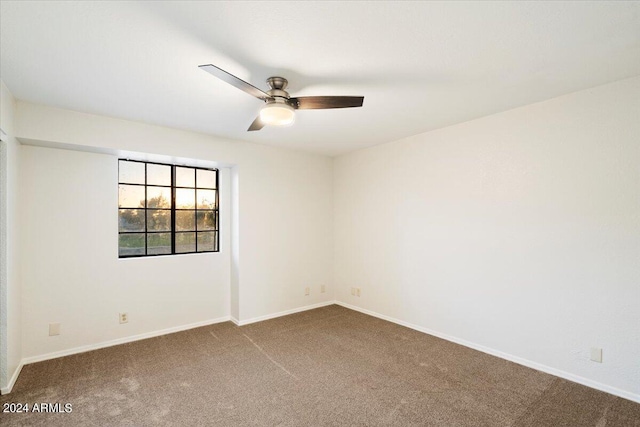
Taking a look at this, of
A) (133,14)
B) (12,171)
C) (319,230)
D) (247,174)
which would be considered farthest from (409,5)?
(319,230)

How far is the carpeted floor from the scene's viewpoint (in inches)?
84.0

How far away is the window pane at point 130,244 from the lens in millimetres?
3539

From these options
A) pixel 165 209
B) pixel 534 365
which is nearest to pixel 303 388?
pixel 534 365

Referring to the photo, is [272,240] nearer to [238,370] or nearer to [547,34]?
[238,370]

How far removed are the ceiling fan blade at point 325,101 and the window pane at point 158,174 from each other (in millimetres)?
2435

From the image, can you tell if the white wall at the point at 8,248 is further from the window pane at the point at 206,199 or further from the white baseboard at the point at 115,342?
the window pane at the point at 206,199

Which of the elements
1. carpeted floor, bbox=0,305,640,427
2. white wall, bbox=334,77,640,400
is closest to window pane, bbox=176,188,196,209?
carpeted floor, bbox=0,305,640,427

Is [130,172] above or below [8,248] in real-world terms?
above

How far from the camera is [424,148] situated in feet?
12.4

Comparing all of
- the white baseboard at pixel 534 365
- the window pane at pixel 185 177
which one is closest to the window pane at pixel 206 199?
the window pane at pixel 185 177

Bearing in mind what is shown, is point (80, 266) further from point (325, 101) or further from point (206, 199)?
point (325, 101)

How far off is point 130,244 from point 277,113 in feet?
8.60

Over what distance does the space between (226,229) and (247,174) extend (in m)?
0.84

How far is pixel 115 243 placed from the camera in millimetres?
3412
